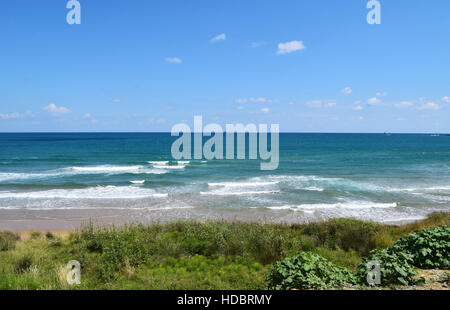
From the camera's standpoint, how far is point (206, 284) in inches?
269

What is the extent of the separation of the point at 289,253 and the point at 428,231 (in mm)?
3843

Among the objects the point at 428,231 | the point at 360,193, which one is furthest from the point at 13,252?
the point at 360,193

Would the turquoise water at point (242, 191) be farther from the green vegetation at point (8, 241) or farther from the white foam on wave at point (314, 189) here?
the green vegetation at point (8, 241)

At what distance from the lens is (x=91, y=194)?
25.3 m

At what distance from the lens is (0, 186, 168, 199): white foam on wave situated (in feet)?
79.3

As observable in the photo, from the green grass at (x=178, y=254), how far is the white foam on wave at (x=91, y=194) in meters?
11.4

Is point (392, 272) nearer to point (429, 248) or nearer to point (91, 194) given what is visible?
point (429, 248)

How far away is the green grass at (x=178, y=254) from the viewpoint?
6.95 m

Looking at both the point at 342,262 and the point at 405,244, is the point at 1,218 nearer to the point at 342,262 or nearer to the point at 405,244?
the point at 342,262

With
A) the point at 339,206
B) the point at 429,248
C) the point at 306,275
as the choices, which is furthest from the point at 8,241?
the point at 339,206

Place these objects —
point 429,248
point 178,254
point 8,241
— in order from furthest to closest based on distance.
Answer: point 8,241
point 178,254
point 429,248

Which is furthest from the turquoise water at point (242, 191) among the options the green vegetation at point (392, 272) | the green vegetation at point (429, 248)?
the green vegetation at point (392, 272)

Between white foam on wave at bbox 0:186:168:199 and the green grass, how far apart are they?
11439 millimetres

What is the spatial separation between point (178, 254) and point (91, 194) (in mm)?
18941
